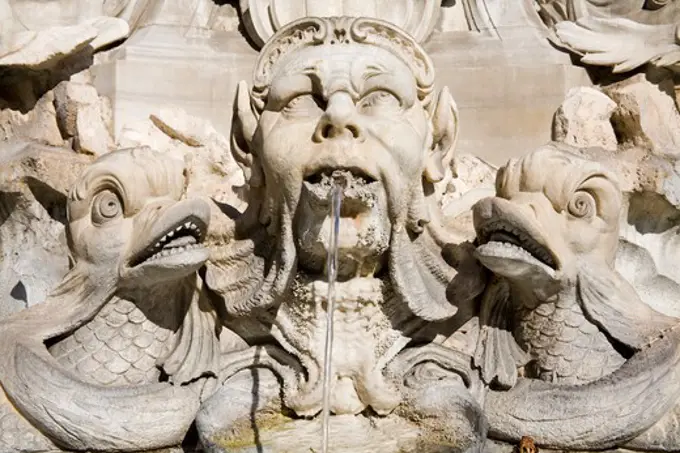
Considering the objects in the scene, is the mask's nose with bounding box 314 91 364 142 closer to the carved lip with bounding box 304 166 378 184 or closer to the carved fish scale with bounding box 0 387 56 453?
the carved lip with bounding box 304 166 378 184

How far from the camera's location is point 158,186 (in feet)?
15.5

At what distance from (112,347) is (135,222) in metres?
0.45

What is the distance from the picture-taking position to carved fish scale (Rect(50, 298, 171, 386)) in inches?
185

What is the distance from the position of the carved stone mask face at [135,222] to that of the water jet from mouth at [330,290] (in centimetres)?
44

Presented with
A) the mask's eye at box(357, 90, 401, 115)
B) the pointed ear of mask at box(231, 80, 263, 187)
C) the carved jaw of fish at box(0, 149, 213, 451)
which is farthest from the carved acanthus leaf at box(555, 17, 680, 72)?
the carved jaw of fish at box(0, 149, 213, 451)

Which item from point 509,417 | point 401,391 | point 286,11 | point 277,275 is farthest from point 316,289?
point 286,11

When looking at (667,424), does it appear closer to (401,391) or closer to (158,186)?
(401,391)

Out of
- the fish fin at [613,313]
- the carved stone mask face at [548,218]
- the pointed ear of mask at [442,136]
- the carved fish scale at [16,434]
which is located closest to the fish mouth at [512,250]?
the carved stone mask face at [548,218]

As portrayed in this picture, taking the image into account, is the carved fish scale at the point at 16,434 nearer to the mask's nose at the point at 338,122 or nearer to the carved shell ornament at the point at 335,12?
the mask's nose at the point at 338,122

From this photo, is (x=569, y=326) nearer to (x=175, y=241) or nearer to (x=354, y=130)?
(x=354, y=130)

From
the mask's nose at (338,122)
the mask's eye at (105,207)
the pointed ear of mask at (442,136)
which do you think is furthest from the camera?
the pointed ear of mask at (442,136)

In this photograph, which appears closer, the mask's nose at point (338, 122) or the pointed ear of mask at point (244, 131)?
the mask's nose at point (338, 122)

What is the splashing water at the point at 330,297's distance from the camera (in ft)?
14.6

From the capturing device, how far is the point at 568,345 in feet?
15.5
